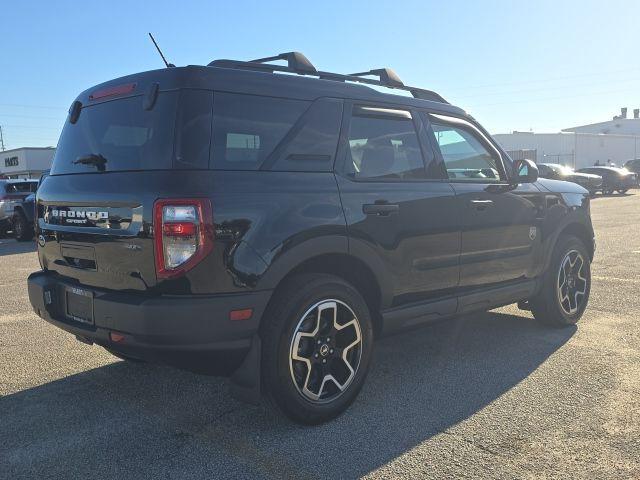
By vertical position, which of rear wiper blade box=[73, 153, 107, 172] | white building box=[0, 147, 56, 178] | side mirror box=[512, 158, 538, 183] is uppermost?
white building box=[0, 147, 56, 178]

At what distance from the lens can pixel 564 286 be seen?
521cm

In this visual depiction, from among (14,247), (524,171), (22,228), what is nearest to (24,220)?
(22,228)

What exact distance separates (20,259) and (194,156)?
9.14 m

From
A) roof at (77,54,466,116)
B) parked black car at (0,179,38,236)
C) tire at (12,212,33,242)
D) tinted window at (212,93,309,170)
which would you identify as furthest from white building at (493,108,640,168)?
tinted window at (212,93,309,170)

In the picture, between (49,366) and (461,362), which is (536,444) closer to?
(461,362)

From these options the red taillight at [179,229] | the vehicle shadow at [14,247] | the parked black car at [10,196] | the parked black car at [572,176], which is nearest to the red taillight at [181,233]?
the red taillight at [179,229]

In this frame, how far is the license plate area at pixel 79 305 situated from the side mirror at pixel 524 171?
3.38 m

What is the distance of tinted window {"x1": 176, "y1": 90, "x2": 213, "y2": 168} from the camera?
9.31 feet

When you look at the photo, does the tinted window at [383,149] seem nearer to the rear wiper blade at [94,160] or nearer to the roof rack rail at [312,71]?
the roof rack rail at [312,71]

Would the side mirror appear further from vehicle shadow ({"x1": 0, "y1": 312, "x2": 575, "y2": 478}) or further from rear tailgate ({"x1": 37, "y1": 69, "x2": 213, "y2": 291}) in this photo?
rear tailgate ({"x1": 37, "y1": 69, "x2": 213, "y2": 291})

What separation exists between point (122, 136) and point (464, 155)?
101 inches

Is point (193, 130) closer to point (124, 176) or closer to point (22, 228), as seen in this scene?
point (124, 176)

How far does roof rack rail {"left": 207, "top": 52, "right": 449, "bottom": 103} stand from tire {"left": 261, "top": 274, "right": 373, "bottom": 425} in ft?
4.37

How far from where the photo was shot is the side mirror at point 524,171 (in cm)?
469
